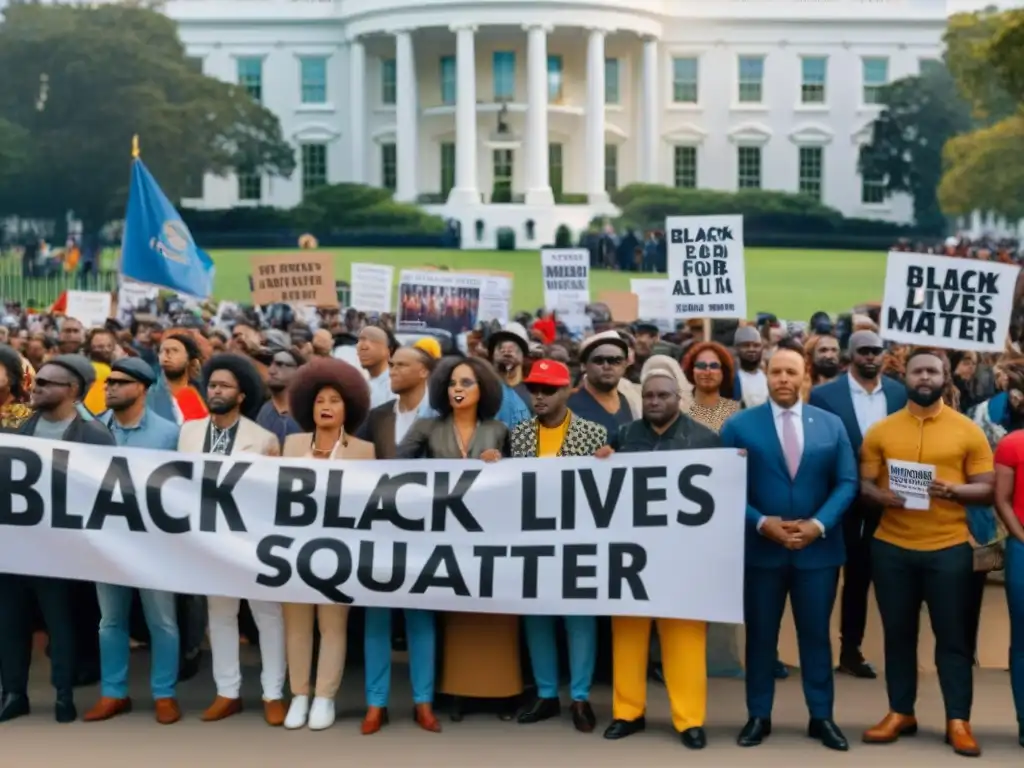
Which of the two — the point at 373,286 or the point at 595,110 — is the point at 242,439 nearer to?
the point at 373,286

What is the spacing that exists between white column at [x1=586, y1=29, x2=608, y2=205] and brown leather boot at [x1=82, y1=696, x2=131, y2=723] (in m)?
56.3

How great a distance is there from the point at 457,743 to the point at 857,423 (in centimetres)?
293

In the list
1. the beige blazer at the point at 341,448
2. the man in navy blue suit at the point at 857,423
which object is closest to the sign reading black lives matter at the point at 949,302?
the man in navy blue suit at the point at 857,423

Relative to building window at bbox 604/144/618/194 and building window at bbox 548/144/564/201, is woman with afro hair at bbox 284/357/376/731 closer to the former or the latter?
building window at bbox 548/144/564/201

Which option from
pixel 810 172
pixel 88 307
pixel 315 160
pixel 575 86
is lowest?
pixel 88 307

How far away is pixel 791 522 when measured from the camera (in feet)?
22.1

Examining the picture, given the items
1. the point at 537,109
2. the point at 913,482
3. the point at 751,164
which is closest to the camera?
the point at 913,482

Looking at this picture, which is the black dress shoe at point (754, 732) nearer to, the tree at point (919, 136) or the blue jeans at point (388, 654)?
the blue jeans at point (388, 654)

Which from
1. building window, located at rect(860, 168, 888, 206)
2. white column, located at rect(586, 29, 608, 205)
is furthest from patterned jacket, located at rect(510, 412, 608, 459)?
building window, located at rect(860, 168, 888, 206)

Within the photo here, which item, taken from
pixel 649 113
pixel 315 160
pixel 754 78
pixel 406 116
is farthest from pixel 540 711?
pixel 754 78

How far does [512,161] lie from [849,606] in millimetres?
57725

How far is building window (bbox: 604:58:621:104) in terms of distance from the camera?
6788 centimetres

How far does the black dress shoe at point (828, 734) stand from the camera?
684cm

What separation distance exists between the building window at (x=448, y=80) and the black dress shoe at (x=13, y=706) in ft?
195
